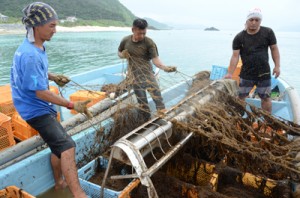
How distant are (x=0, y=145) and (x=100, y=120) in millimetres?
1484

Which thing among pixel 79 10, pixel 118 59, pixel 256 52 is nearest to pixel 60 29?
pixel 79 10

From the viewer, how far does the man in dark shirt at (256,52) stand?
4500 mm

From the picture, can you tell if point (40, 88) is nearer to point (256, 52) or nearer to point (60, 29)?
point (256, 52)

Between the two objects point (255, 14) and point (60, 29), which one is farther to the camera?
point (60, 29)

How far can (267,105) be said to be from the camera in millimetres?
4945

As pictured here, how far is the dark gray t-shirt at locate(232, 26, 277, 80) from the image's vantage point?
452 cm

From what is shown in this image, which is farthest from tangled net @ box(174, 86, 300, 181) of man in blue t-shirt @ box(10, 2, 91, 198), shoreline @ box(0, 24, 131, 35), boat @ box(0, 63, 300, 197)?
shoreline @ box(0, 24, 131, 35)

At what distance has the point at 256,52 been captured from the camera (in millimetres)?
4602

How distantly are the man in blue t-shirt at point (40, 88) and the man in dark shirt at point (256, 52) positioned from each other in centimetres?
322

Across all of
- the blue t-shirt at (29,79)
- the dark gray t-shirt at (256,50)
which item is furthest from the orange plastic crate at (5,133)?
the dark gray t-shirt at (256,50)

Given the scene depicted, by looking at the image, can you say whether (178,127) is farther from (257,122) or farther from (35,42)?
(35,42)

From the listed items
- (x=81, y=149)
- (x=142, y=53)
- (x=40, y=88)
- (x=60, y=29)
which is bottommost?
(x=60, y=29)

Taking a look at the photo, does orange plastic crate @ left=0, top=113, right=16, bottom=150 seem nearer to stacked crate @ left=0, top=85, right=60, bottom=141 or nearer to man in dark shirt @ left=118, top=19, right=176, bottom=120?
stacked crate @ left=0, top=85, right=60, bottom=141

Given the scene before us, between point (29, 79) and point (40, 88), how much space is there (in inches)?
5.1
